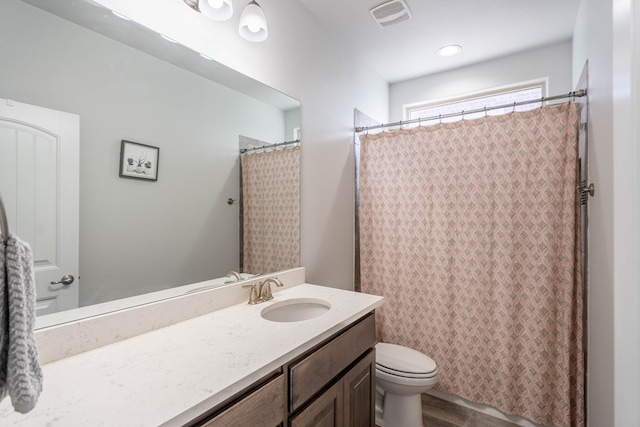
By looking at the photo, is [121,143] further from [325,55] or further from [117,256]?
[325,55]

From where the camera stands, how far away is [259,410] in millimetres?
837

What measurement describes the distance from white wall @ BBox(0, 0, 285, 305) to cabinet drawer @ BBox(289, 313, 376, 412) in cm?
63

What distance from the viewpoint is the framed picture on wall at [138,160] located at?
109cm

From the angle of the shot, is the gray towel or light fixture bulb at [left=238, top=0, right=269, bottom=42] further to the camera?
light fixture bulb at [left=238, top=0, right=269, bottom=42]

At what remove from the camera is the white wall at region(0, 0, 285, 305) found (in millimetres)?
900

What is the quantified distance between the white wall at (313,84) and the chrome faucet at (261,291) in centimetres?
43

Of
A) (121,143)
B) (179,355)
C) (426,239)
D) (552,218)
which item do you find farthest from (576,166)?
(121,143)

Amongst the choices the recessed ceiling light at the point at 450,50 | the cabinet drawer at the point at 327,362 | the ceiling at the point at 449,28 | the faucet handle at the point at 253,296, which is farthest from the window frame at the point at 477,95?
the faucet handle at the point at 253,296

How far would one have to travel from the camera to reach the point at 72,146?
0.96m

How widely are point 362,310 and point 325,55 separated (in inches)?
69.5

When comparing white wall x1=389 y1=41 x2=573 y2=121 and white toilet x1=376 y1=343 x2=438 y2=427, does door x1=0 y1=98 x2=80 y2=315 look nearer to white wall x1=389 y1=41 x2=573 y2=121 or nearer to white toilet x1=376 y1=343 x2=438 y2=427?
white toilet x1=376 y1=343 x2=438 y2=427

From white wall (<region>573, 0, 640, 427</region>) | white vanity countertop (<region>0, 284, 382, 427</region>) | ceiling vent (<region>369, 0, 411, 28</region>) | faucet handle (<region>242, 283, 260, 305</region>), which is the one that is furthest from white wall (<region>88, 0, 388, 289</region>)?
white wall (<region>573, 0, 640, 427</region>)

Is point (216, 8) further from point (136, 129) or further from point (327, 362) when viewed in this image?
point (327, 362)

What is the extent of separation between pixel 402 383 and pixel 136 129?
1.83m
